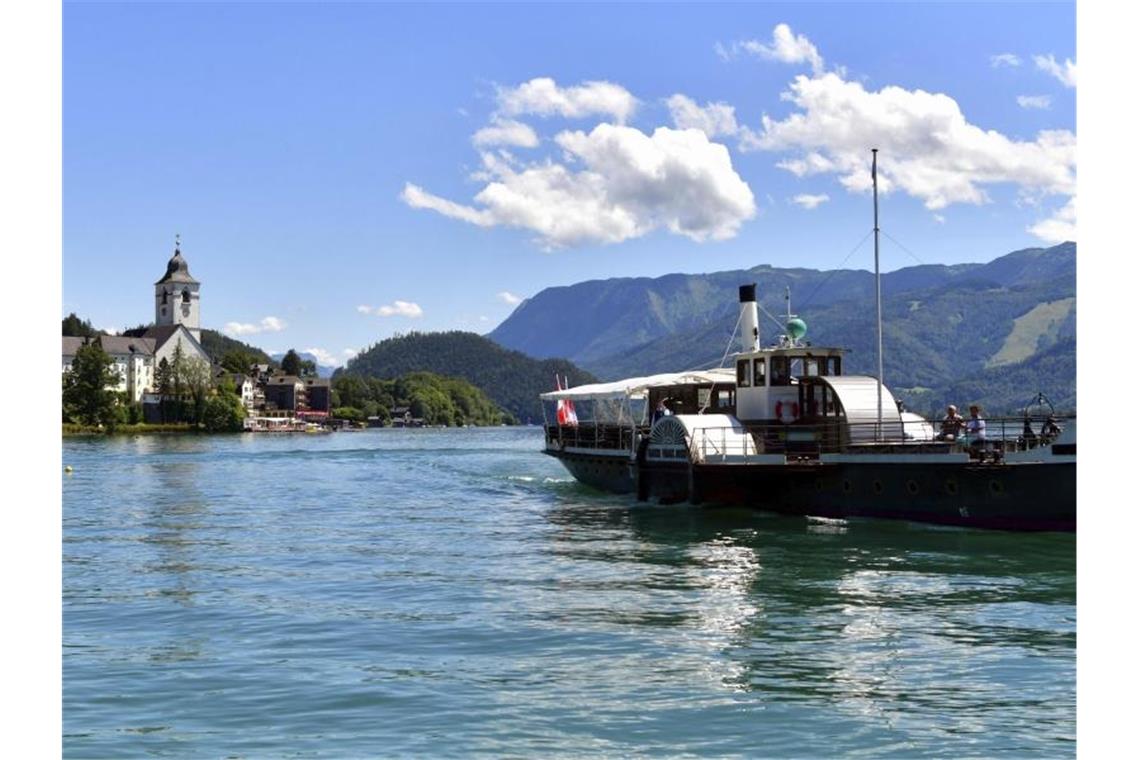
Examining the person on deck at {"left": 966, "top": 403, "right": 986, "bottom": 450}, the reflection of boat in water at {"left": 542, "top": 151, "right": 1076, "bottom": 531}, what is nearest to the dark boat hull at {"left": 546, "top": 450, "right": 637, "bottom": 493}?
the reflection of boat in water at {"left": 542, "top": 151, "right": 1076, "bottom": 531}

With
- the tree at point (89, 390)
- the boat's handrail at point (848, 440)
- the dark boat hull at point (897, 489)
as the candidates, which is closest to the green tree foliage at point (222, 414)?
the tree at point (89, 390)

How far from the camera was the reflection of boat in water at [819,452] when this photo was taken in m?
30.8

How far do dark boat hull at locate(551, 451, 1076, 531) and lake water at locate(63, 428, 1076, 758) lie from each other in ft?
2.13

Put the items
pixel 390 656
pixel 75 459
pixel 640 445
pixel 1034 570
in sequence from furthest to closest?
pixel 75 459
pixel 640 445
pixel 1034 570
pixel 390 656

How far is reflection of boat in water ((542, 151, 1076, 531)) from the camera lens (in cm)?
3075

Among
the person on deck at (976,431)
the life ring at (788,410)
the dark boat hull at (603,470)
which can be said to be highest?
the life ring at (788,410)

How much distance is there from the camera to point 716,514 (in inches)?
1499

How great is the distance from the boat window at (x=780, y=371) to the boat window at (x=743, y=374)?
1262mm

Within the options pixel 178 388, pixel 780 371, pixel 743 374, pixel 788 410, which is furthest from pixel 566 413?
pixel 178 388

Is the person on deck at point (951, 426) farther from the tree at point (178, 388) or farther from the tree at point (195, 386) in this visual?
the tree at point (178, 388)
